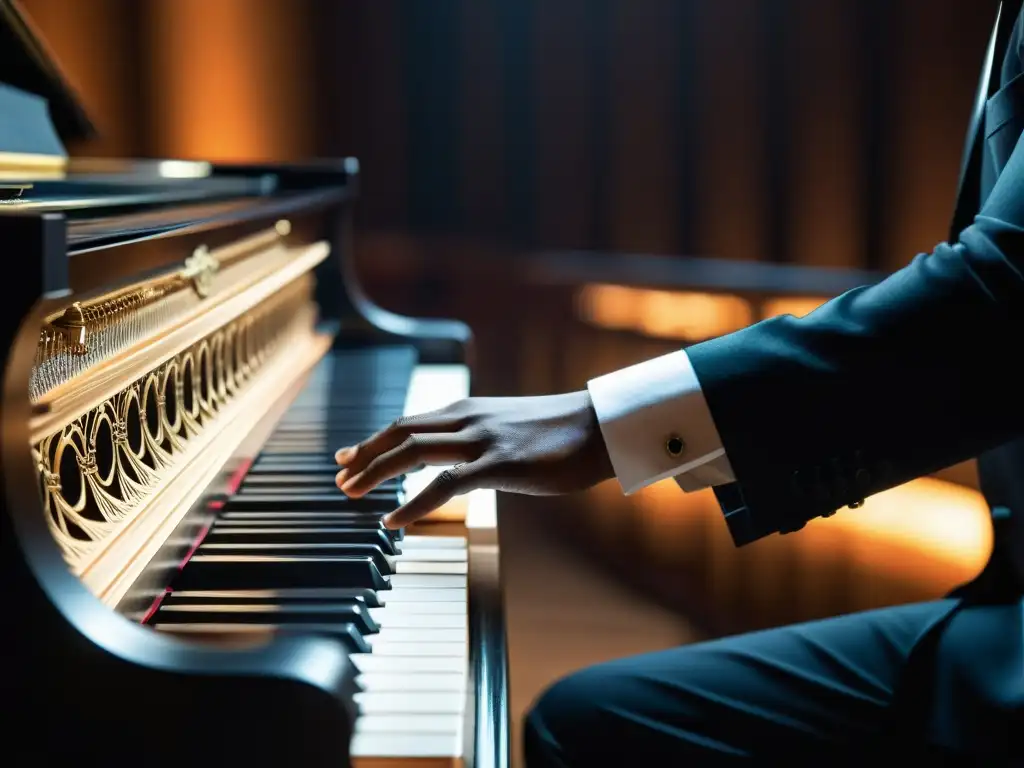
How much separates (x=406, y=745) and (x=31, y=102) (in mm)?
1738

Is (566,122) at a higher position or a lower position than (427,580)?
higher

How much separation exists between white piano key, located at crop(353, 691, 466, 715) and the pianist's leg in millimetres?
500

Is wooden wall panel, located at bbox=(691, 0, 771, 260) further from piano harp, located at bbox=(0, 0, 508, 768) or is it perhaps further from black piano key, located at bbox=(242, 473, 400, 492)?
black piano key, located at bbox=(242, 473, 400, 492)

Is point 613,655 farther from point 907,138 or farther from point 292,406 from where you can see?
point 907,138

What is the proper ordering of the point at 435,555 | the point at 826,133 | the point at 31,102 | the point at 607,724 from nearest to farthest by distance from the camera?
the point at 435,555 → the point at 607,724 → the point at 31,102 → the point at 826,133

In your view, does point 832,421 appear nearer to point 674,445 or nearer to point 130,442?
point 674,445

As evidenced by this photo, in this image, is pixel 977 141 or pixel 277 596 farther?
pixel 977 141

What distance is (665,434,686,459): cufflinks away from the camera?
3.22 feet

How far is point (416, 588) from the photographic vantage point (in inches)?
40.4

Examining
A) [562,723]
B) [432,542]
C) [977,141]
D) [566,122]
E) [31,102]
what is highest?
[566,122]

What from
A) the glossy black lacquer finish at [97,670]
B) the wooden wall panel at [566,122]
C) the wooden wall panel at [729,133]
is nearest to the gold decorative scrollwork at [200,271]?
the glossy black lacquer finish at [97,670]

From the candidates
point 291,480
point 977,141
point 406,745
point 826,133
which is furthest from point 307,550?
point 826,133

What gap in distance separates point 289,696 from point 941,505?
1.85m

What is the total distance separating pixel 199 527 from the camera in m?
1.10
